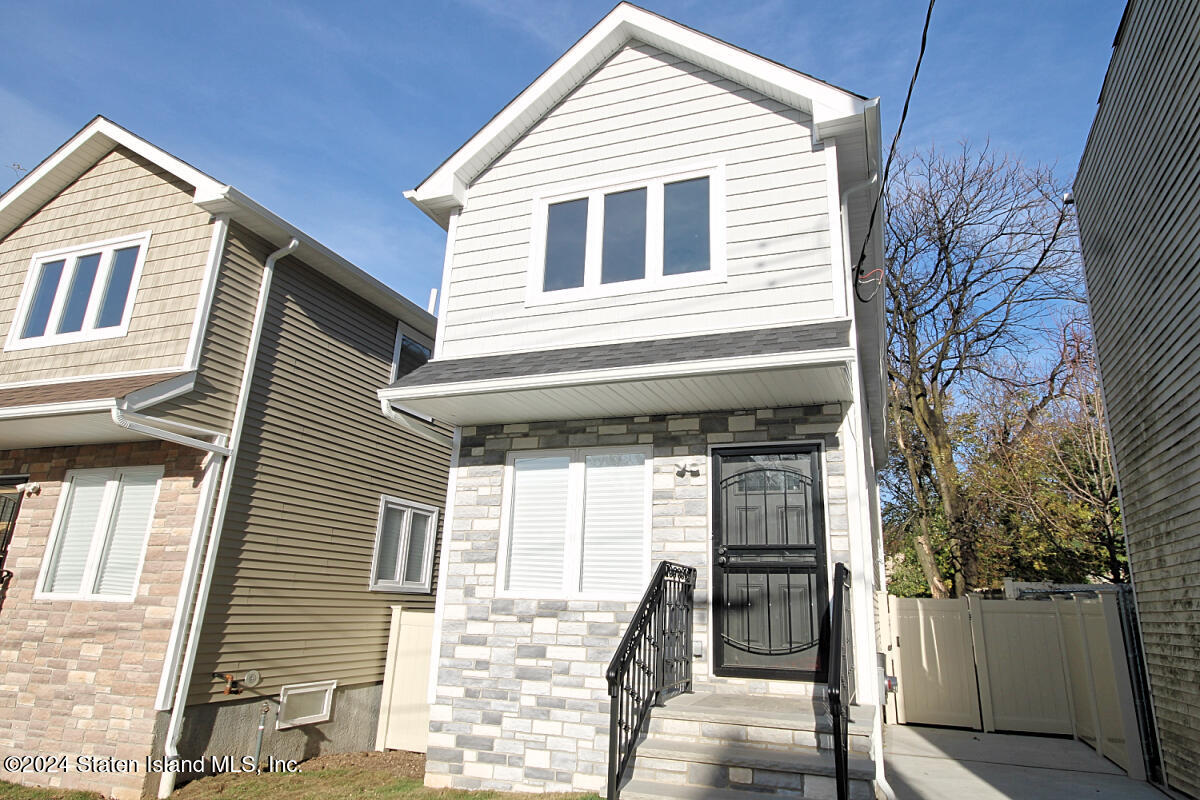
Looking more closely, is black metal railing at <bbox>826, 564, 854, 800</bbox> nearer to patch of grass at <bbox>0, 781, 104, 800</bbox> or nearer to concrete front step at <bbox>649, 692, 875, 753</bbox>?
concrete front step at <bbox>649, 692, 875, 753</bbox>

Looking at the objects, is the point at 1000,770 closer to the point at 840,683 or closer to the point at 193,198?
the point at 840,683

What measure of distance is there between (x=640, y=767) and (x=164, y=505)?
6.04 m

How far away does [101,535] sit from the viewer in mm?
7969

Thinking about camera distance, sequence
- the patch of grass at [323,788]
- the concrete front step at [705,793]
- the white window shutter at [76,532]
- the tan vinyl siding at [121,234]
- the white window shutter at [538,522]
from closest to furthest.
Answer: the concrete front step at [705,793] → the patch of grass at [323,788] → the white window shutter at [538,522] → the white window shutter at [76,532] → the tan vinyl siding at [121,234]

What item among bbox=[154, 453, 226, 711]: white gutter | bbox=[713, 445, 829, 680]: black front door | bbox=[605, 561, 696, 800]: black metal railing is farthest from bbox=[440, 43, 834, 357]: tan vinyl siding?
bbox=[154, 453, 226, 711]: white gutter

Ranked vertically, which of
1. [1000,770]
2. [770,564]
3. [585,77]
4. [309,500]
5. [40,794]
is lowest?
[40,794]

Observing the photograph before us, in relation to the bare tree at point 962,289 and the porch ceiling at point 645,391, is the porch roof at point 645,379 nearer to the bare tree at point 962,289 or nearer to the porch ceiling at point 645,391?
the porch ceiling at point 645,391

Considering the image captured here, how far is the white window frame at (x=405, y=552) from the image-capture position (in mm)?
10070

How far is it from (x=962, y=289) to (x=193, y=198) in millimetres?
17693

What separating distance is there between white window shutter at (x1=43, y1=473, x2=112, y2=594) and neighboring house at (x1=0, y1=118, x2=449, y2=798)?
25mm

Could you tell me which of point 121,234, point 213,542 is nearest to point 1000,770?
point 213,542

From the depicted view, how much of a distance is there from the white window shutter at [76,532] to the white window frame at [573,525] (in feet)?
16.5

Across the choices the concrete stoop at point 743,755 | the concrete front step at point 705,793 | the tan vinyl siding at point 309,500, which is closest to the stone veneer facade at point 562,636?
the concrete stoop at point 743,755

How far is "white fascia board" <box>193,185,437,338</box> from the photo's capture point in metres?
8.16
